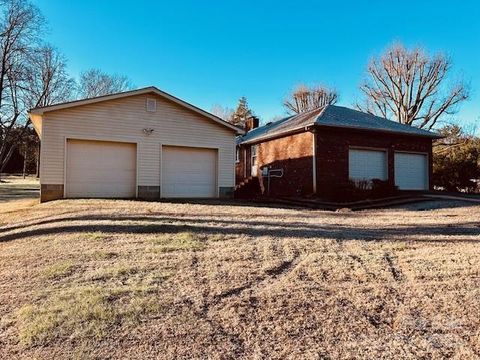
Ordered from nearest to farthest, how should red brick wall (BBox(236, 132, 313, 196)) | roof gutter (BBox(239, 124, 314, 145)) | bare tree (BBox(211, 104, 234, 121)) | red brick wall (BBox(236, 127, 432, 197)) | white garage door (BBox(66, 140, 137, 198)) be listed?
white garage door (BBox(66, 140, 137, 198)) → red brick wall (BBox(236, 127, 432, 197)) → roof gutter (BBox(239, 124, 314, 145)) → red brick wall (BBox(236, 132, 313, 196)) → bare tree (BBox(211, 104, 234, 121))

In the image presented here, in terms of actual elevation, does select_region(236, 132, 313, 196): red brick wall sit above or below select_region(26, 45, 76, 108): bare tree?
below

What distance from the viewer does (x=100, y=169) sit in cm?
1340

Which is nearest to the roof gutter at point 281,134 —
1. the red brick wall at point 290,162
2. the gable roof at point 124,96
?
the red brick wall at point 290,162

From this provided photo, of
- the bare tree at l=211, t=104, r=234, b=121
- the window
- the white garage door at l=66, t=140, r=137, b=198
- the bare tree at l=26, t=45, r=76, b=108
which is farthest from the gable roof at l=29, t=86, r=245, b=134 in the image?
the bare tree at l=211, t=104, r=234, b=121

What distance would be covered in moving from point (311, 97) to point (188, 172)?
30.8 meters

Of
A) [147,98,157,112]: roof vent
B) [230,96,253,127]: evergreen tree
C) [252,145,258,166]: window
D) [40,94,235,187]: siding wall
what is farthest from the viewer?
[230,96,253,127]: evergreen tree

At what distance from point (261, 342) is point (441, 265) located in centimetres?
292

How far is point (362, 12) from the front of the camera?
1769 centimetres

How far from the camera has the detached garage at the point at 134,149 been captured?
1274 centimetres

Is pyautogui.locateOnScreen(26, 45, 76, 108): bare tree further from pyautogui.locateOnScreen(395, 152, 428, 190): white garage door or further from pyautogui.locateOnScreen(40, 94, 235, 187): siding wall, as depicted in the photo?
pyautogui.locateOnScreen(395, 152, 428, 190): white garage door

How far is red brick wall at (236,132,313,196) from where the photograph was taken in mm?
15828

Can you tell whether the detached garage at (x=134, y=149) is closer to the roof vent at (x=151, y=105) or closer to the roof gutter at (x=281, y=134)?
the roof vent at (x=151, y=105)

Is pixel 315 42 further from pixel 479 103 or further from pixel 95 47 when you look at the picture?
pixel 479 103

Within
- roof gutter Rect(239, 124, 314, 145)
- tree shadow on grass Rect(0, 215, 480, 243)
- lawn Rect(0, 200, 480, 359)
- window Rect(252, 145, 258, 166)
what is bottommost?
lawn Rect(0, 200, 480, 359)
